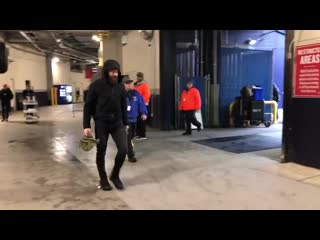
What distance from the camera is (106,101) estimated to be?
414 cm

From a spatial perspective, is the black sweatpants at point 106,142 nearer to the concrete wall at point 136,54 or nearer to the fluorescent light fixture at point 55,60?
the concrete wall at point 136,54

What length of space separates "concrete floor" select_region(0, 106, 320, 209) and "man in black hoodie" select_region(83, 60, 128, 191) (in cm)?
49

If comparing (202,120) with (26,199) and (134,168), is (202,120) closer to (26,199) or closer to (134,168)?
(134,168)

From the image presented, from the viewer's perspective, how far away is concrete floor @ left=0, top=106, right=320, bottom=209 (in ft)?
12.3

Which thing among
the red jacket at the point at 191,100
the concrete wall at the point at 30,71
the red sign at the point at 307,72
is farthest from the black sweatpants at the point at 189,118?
the concrete wall at the point at 30,71

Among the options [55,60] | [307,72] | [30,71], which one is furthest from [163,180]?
[55,60]

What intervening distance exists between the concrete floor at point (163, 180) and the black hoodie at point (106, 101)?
93cm

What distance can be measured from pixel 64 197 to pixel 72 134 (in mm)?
5876

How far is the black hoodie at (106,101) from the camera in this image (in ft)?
13.6

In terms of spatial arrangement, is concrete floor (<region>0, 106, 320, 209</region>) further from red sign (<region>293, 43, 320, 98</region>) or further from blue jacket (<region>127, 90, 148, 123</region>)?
red sign (<region>293, 43, 320, 98</region>)

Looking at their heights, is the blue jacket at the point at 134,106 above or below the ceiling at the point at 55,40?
below

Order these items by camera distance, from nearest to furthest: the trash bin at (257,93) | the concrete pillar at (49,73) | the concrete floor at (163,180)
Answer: the concrete floor at (163,180) → the trash bin at (257,93) → the concrete pillar at (49,73)

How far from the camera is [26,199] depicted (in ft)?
12.9
